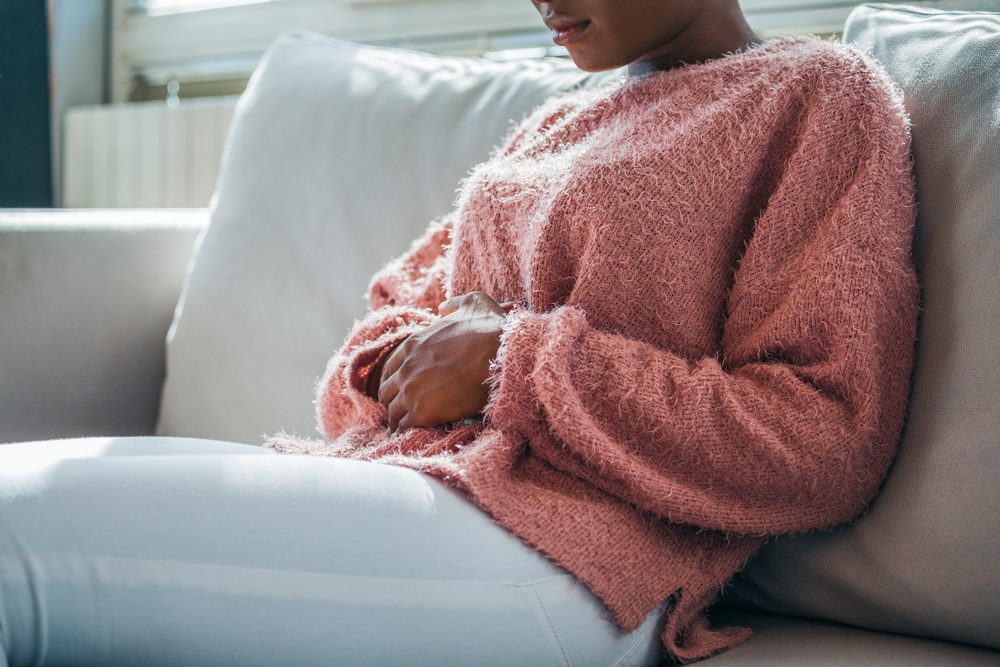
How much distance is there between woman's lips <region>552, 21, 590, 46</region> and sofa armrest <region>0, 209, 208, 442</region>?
25.5 inches

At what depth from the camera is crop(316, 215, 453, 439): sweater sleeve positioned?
0.85m

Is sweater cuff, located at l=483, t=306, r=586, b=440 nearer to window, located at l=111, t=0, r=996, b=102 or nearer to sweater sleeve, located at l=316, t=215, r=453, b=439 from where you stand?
sweater sleeve, located at l=316, t=215, r=453, b=439

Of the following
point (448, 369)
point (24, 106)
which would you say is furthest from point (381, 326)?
point (24, 106)

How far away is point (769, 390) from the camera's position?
0.69 metres

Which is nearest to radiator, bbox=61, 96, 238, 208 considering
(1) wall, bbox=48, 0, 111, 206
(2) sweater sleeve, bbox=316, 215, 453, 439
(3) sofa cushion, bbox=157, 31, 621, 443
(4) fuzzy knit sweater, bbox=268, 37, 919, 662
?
(1) wall, bbox=48, 0, 111, 206

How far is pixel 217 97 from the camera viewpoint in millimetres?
2211

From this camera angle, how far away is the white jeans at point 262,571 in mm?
545

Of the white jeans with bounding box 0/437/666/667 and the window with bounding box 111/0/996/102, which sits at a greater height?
the window with bounding box 111/0/996/102

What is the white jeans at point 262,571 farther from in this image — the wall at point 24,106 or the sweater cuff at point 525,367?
the wall at point 24,106

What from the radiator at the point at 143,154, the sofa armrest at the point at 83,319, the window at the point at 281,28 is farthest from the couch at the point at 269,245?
the radiator at the point at 143,154

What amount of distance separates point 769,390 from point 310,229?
70cm

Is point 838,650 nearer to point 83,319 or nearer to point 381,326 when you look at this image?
point 381,326

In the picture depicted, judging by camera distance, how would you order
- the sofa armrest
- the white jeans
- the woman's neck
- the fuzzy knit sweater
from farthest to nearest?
the sofa armrest
the woman's neck
the fuzzy knit sweater
the white jeans

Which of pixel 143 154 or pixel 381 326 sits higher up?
pixel 381 326
